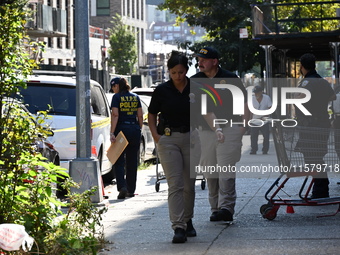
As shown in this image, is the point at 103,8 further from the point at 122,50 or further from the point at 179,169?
the point at 179,169

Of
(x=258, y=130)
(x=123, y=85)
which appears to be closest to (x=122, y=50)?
(x=258, y=130)

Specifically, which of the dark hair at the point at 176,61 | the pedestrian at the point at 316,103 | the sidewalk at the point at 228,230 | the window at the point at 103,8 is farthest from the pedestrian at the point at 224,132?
the window at the point at 103,8

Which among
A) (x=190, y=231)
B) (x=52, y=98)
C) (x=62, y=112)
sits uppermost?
(x=52, y=98)

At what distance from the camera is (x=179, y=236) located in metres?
8.61

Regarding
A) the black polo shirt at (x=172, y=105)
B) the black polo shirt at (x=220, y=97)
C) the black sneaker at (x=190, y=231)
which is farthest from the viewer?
the black polo shirt at (x=220, y=97)

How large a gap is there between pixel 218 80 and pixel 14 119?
9.28 ft

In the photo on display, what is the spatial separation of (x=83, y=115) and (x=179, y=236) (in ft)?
13.0

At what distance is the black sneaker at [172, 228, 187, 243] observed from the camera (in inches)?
339

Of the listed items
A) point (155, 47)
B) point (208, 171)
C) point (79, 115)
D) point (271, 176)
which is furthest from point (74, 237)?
point (155, 47)

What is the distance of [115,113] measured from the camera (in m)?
13.4

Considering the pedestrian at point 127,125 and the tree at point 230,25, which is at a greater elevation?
the tree at point 230,25

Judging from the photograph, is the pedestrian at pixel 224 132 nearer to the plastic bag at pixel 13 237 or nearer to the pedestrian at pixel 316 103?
the pedestrian at pixel 316 103

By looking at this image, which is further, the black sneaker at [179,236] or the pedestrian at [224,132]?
the pedestrian at [224,132]

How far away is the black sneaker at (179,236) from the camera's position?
8609 mm
